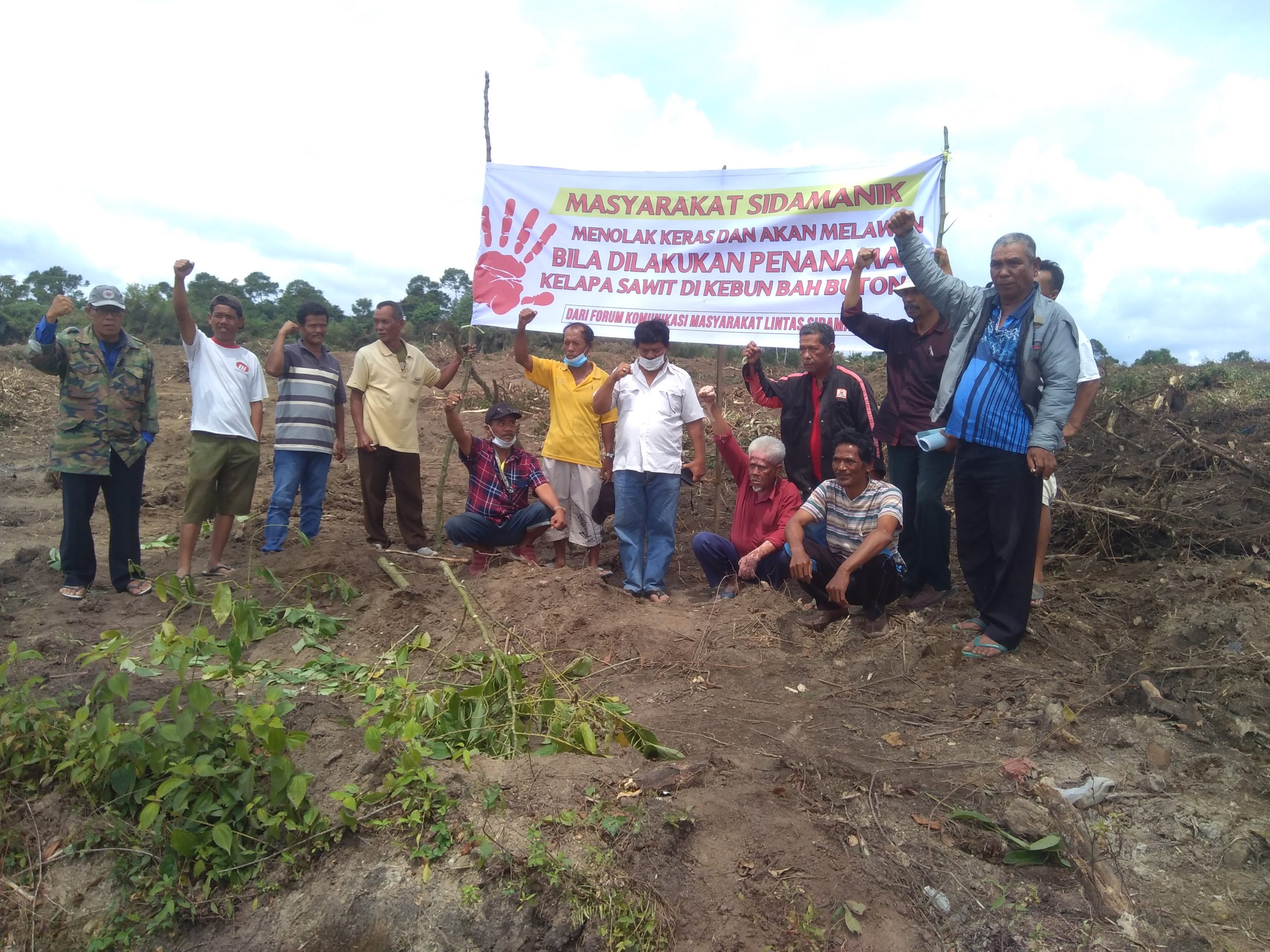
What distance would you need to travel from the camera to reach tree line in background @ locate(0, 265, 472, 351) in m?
23.8

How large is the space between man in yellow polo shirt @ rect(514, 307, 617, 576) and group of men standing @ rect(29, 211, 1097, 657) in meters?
0.02

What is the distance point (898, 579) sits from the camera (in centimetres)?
468

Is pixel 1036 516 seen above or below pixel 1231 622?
above

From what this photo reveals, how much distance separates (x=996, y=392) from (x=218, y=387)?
14.4ft

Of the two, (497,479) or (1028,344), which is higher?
(1028,344)

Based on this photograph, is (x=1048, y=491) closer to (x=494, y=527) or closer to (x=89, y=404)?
(x=494, y=527)

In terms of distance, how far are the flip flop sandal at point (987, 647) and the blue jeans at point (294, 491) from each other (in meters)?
4.11

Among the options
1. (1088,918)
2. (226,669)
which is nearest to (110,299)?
(226,669)

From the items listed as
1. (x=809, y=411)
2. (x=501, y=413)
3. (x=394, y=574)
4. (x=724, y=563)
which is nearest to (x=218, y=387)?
(x=394, y=574)

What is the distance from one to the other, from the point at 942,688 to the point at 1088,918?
1.46 metres

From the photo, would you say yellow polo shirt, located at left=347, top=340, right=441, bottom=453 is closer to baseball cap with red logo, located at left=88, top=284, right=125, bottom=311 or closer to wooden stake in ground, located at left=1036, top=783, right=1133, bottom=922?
baseball cap with red logo, located at left=88, top=284, right=125, bottom=311

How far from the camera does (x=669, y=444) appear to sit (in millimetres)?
5195

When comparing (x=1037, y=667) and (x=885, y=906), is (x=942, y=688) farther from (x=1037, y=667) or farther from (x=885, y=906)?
(x=885, y=906)

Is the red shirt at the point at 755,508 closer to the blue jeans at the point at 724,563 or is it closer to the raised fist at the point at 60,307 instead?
the blue jeans at the point at 724,563
